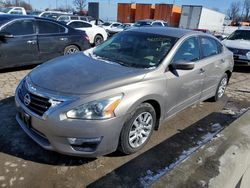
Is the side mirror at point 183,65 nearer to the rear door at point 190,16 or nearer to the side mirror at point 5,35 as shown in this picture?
the side mirror at point 5,35

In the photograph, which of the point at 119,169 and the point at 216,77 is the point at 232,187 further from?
the point at 216,77

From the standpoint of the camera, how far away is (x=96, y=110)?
9.39ft

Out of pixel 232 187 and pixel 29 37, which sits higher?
pixel 29 37

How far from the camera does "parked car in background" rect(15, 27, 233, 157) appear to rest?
2861mm

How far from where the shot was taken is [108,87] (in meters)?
3.04

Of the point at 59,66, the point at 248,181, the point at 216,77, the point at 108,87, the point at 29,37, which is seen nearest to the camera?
Answer: the point at 108,87

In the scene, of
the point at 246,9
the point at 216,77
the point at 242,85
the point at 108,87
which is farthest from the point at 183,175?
the point at 246,9

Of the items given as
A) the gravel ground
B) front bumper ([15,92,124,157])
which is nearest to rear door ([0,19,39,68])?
the gravel ground

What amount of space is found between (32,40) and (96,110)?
195 inches

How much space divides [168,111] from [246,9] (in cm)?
9415

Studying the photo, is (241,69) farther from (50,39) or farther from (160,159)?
(160,159)

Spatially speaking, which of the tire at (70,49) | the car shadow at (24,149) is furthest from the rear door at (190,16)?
the car shadow at (24,149)

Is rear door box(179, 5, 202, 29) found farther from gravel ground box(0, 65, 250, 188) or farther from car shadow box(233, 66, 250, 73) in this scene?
gravel ground box(0, 65, 250, 188)

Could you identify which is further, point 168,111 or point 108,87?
point 168,111
